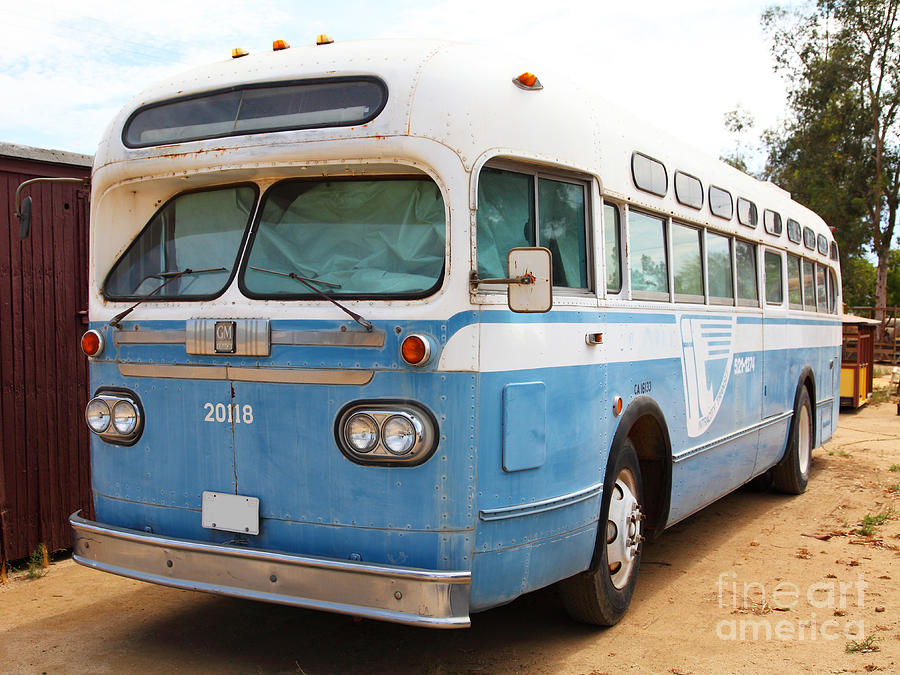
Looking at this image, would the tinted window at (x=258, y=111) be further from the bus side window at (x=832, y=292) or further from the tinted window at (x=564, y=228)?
the bus side window at (x=832, y=292)

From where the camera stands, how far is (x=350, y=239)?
4113 millimetres

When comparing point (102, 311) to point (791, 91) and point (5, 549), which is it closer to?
Answer: point (5, 549)

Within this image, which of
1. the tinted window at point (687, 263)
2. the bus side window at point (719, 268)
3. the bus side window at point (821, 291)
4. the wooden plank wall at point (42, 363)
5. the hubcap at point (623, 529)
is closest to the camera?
the hubcap at point (623, 529)

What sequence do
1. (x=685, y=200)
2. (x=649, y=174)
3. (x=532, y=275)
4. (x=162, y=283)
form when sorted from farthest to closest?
(x=685, y=200), (x=649, y=174), (x=162, y=283), (x=532, y=275)

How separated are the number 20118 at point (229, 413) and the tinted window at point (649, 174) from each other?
104 inches

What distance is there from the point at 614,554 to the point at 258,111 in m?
3.06

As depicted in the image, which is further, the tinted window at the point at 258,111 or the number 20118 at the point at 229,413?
the number 20118 at the point at 229,413

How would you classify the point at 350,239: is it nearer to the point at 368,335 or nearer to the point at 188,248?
the point at 368,335

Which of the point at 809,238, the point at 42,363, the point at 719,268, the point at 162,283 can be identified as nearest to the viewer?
the point at 162,283

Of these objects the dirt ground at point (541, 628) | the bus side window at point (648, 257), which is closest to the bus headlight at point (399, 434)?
the dirt ground at point (541, 628)

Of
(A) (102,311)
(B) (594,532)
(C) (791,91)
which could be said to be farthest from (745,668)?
(C) (791,91)

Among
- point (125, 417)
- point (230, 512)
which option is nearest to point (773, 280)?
point (230, 512)

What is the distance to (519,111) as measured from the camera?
163 inches

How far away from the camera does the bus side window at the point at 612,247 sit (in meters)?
4.88
